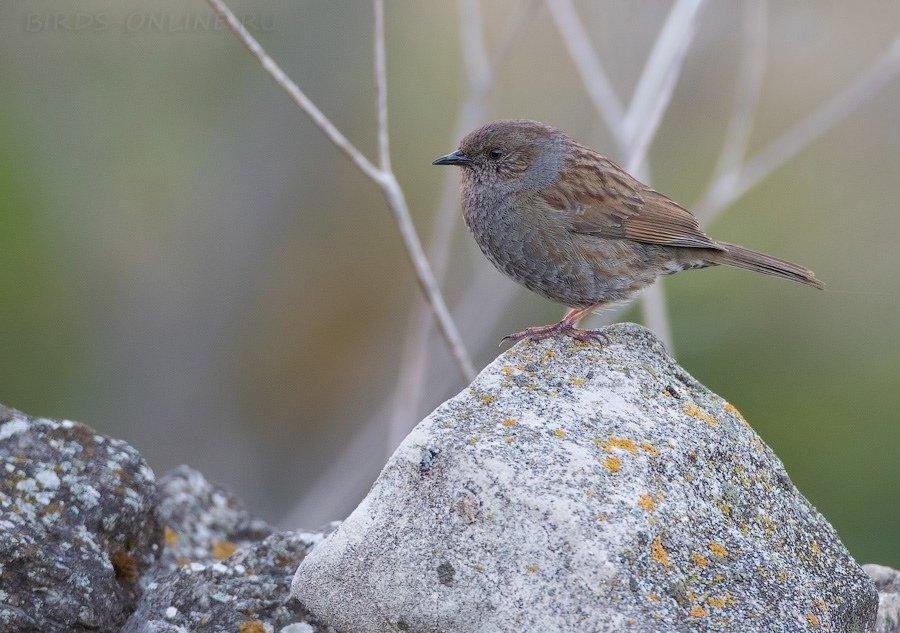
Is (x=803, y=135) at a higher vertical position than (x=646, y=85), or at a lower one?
lower

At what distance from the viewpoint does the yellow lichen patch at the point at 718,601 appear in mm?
2930

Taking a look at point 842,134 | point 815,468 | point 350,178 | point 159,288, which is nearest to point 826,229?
point 842,134

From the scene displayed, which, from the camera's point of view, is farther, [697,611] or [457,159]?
[457,159]

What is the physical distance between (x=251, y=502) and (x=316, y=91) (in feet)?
9.98

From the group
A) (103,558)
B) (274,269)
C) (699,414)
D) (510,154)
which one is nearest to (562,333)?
(699,414)

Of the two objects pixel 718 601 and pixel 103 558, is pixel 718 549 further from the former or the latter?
pixel 103 558

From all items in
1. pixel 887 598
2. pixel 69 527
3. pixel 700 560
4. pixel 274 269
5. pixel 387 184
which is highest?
pixel 274 269

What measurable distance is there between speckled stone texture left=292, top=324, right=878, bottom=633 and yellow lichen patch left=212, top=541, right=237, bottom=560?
1045 millimetres

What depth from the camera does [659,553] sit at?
9.77 ft

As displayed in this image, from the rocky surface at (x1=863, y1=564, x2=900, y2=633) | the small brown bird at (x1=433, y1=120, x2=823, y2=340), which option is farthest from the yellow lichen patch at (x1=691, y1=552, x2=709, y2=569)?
the small brown bird at (x1=433, y1=120, x2=823, y2=340)

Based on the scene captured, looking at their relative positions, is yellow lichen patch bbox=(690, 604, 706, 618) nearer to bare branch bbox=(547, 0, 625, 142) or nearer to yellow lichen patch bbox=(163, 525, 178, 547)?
yellow lichen patch bbox=(163, 525, 178, 547)

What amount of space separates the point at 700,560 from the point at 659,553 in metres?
0.14

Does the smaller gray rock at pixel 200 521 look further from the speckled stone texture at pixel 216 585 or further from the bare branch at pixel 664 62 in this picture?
the bare branch at pixel 664 62

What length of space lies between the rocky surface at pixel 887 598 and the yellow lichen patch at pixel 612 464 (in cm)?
108
